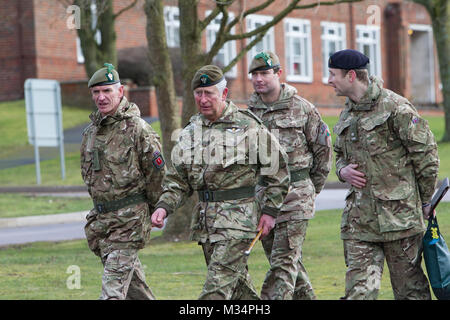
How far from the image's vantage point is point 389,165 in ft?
24.5

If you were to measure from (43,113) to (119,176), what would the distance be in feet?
59.8

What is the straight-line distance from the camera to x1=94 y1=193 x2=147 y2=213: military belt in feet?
26.0

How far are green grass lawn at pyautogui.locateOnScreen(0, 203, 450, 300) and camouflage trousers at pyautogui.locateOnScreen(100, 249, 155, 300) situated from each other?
1903mm

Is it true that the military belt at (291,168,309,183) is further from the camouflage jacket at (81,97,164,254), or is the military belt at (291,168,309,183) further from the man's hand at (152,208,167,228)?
the man's hand at (152,208,167,228)

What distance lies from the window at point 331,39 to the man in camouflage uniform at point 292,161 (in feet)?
124

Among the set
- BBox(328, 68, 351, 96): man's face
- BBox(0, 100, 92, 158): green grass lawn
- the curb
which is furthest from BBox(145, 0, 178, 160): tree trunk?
BBox(0, 100, 92, 158): green grass lawn

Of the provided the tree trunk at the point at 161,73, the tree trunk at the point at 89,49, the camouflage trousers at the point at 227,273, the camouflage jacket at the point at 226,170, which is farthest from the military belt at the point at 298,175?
the tree trunk at the point at 89,49

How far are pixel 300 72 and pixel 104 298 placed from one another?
38789 mm

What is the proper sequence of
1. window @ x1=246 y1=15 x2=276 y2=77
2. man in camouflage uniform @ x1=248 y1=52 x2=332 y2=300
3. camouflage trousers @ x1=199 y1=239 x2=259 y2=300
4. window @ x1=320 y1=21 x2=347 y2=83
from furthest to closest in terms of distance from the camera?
window @ x1=320 y1=21 x2=347 y2=83 < window @ x1=246 y1=15 x2=276 y2=77 < man in camouflage uniform @ x1=248 y1=52 x2=332 y2=300 < camouflage trousers @ x1=199 y1=239 x2=259 y2=300

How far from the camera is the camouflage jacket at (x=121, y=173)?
7.89m

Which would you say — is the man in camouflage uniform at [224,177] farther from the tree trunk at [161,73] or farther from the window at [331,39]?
the window at [331,39]

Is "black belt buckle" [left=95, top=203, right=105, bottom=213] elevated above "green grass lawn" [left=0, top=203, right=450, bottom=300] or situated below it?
above
